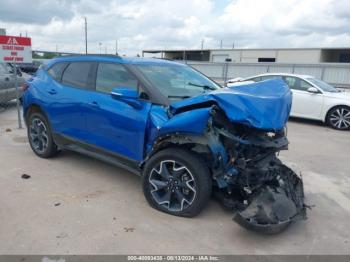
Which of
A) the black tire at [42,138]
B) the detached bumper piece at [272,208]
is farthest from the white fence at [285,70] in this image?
the black tire at [42,138]

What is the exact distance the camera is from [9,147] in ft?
21.0

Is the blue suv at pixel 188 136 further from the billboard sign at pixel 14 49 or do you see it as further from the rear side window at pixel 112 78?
the billboard sign at pixel 14 49

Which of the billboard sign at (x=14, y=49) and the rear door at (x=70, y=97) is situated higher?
the billboard sign at (x=14, y=49)

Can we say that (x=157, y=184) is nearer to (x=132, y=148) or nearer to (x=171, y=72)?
(x=132, y=148)

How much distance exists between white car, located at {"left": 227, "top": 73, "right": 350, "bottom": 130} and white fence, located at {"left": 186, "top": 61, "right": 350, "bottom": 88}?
211 inches

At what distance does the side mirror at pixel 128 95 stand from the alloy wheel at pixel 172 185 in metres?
0.81

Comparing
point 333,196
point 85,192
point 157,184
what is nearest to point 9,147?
point 85,192

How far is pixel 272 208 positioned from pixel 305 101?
7.25 m

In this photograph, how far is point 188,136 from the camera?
346 cm

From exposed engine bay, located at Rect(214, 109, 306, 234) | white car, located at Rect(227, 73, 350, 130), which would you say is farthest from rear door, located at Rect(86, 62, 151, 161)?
white car, located at Rect(227, 73, 350, 130)

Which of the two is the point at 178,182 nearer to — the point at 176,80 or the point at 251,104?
the point at 251,104

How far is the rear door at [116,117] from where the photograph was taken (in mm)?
3914

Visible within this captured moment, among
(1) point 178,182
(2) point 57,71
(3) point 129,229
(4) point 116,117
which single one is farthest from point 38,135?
(1) point 178,182

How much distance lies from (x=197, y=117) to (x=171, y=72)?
1450 millimetres
